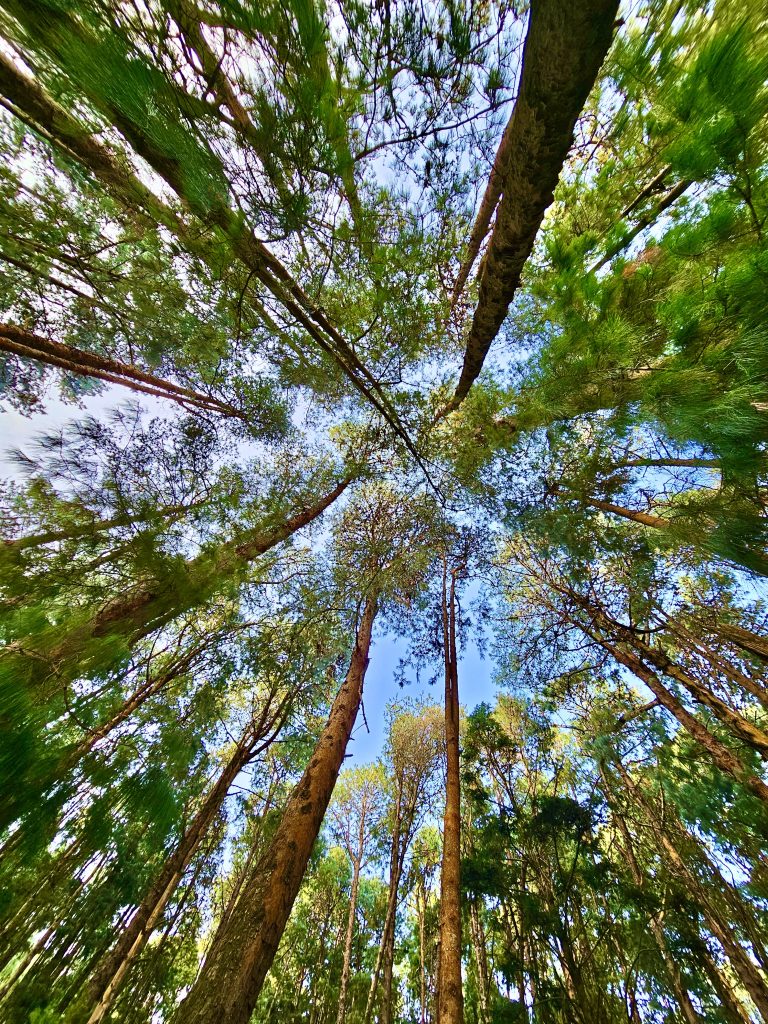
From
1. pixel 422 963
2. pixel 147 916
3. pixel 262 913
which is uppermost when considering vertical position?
pixel 262 913

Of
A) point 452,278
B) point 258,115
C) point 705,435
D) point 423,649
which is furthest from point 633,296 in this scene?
point 423,649

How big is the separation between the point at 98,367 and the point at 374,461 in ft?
8.02

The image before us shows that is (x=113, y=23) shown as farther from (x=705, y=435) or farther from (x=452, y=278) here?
(x=705, y=435)

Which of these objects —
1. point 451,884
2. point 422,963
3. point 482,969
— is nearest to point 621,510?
point 451,884

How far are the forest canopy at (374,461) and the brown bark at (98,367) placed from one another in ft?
0.11

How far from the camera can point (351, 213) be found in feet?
6.27

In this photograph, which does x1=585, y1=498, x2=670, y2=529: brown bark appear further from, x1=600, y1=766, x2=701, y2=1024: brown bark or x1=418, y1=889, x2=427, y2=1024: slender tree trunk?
x1=418, y1=889, x2=427, y2=1024: slender tree trunk

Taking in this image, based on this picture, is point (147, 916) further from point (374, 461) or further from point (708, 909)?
point (708, 909)

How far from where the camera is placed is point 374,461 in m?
3.78

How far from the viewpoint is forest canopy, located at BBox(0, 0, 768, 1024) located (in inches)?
48.7

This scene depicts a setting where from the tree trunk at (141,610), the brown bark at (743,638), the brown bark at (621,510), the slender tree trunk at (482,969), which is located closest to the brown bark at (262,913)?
the tree trunk at (141,610)

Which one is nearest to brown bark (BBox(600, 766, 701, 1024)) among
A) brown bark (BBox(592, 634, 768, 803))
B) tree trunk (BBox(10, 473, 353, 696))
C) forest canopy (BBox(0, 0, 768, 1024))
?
forest canopy (BBox(0, 0, 768, 1024))

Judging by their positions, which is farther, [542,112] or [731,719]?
[731,719]

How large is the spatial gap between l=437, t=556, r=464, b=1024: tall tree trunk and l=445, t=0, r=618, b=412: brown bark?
3.75 m
